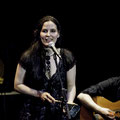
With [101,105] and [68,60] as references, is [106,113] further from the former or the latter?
[68,60]

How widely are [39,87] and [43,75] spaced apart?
117 mm

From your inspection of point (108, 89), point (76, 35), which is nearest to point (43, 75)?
point (108, 89)

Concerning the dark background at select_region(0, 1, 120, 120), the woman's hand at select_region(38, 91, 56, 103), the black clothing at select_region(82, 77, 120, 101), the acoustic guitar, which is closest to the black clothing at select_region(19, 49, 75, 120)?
the woman's hand at select_region(38, 91, 56, 103)

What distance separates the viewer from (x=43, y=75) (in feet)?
7.19

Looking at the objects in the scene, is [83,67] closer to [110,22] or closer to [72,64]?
[110,22]

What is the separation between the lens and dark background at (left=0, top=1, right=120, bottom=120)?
3660 millimetres

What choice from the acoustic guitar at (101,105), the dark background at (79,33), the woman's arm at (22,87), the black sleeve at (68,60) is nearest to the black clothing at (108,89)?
the acoustic guitar at (101,105)

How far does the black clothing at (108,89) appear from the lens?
244 cm

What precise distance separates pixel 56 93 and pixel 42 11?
6.06 feet

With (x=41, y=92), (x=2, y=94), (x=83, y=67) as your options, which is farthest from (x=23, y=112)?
(x=83, y=67)

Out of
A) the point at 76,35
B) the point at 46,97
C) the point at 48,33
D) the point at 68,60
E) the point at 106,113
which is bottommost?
the point at 106,113

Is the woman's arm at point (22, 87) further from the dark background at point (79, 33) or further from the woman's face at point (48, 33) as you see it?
the dark background at point (79, 33)

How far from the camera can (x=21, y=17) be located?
3734 mm

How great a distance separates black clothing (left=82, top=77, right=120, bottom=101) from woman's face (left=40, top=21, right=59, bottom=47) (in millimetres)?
662
